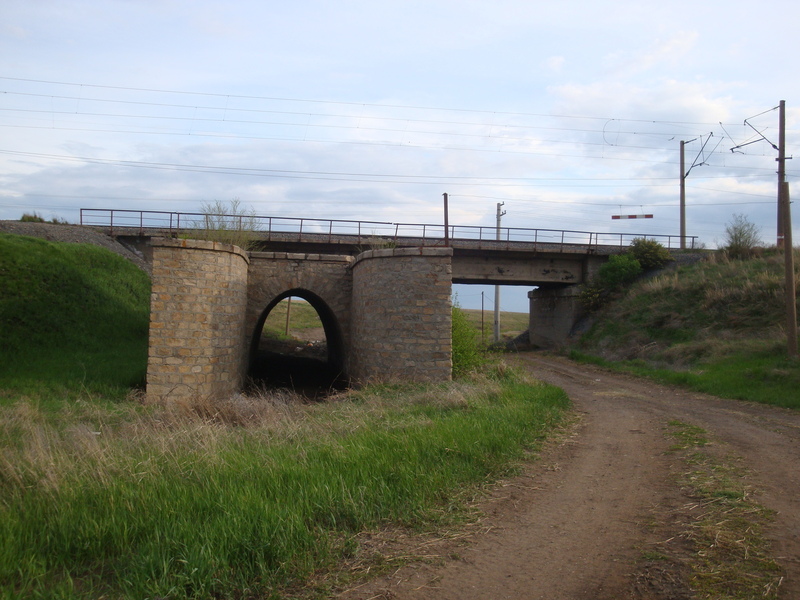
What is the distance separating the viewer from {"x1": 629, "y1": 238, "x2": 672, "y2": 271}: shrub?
101 feet

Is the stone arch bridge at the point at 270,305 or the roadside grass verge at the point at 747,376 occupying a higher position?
the stone arch bridge at the point at 270,305

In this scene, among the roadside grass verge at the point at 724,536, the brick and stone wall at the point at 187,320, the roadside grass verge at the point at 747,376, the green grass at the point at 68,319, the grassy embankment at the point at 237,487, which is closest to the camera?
the roadside grass verge at the point at 724,536

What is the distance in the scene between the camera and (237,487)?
527 cm

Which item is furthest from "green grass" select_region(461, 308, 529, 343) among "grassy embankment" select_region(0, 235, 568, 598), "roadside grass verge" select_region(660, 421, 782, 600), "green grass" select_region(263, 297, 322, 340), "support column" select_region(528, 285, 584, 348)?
"roadside grass verge" select_region(660, 421, 782, 600)

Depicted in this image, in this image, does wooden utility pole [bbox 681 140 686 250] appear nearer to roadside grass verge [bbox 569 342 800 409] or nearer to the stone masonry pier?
roadside grass verge [bbox 569 342 800 409]

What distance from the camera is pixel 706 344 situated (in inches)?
755

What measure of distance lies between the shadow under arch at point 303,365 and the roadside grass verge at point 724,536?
35.2 feet

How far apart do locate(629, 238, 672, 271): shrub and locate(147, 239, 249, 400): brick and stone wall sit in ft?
78.4

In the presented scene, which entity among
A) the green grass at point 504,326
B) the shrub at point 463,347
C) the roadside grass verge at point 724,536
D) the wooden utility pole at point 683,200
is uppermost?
the wooden utility pole at point 683,200

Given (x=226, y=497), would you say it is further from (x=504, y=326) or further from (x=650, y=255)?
(x=504, y=326)

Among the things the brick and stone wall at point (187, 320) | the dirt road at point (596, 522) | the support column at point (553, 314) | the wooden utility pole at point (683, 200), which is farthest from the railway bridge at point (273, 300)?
the wooden utility pole at point (683, 200)

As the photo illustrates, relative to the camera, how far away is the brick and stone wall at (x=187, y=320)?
12.3 meters

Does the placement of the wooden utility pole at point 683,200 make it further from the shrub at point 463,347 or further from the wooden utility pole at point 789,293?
the shrub at point 463,347

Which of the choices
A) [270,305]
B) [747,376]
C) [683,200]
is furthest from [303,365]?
[683,200]
